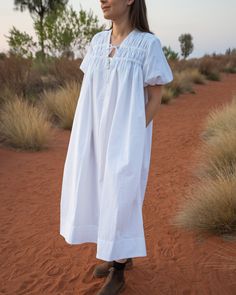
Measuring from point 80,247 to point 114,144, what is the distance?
5.53 ft

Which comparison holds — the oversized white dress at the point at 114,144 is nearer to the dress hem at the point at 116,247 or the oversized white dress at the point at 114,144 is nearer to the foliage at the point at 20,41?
the dress hem at the point at 116,247

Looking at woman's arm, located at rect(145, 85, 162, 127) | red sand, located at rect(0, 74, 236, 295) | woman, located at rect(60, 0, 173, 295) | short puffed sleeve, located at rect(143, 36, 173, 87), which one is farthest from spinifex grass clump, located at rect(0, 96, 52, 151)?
short puffed sleeve, located at rect(143, 36, 173, 87)

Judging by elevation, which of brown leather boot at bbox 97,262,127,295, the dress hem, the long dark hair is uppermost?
the long dark hair

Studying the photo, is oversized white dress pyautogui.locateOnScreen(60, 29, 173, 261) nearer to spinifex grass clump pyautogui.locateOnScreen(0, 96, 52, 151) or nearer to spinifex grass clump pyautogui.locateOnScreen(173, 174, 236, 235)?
spinifex grass clump pyautogui.locateOnScreen(173, 174, 236, 235)

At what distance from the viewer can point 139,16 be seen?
216 centimetres

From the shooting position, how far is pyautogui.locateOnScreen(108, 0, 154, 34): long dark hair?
2143 mm

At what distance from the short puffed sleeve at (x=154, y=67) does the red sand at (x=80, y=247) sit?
1.52 metres

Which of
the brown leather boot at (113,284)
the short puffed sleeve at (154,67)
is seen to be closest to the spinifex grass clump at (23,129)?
the brown leather boot at (113,284)

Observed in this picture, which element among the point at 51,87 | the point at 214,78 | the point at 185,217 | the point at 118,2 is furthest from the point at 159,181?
the point at 214,78

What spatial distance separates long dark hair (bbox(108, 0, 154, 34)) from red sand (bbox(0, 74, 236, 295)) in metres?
1.77

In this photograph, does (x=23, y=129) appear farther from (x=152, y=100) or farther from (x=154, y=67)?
(x=154, y=67)

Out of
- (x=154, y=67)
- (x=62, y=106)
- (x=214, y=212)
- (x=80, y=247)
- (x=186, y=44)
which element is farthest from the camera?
(x=186, y=44)

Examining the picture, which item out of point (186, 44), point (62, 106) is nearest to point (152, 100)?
point (62, 106)

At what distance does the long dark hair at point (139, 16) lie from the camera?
2.14 meters
